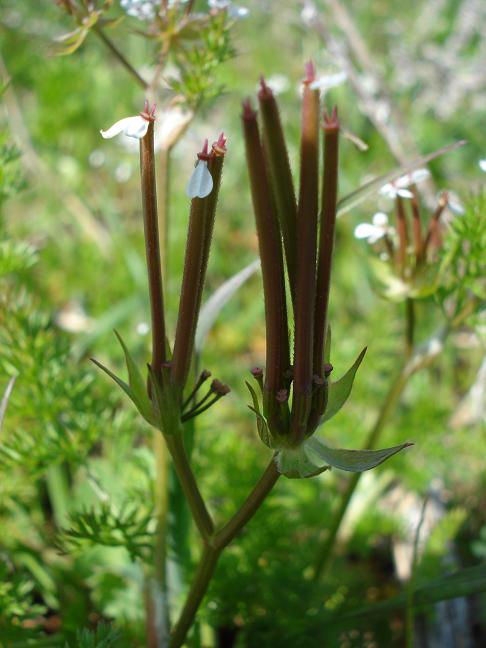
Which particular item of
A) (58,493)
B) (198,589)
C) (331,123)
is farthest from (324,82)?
(58,493)

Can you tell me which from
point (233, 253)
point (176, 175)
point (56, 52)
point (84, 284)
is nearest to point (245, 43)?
point (176, 175)

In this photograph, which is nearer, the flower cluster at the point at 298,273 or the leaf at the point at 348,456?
the flower cluster at the point at 298,273

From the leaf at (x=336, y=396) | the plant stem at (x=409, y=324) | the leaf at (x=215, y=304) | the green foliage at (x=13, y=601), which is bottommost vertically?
the green foliage at (x=13, y=601)

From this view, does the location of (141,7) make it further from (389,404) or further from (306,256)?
(389,404)

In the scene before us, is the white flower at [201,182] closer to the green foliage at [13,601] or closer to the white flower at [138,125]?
the white flower at [138,125]

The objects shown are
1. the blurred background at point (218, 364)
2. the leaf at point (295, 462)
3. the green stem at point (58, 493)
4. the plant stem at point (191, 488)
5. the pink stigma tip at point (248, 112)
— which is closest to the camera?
the pink stigma tip at point (248, 112)

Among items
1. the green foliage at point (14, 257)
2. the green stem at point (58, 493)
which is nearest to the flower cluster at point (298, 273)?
the green foliage at point (14, 257)
